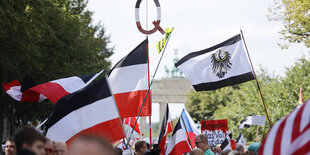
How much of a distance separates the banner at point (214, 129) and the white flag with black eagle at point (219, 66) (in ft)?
18.8

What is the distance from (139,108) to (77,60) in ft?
58.9

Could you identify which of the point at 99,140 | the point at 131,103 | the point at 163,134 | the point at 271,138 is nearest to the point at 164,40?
the point at 131,103

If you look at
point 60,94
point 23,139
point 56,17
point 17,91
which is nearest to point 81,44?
point 56,17

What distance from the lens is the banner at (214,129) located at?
54.3 ft

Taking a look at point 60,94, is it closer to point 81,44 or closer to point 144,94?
point 144,94

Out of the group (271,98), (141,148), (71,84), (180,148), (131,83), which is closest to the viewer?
(141,148)

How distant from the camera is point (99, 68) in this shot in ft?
97.5

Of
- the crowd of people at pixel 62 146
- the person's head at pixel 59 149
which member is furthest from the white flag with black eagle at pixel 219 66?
the person's head at pixel 59 149

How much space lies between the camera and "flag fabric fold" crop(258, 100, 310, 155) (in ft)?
12.1

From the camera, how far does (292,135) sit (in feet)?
12.4

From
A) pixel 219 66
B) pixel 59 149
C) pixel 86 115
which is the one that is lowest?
pixel 59 149

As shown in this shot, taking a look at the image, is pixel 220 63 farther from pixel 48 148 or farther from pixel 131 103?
pixel 48 148

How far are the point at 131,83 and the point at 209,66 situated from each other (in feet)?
6.58

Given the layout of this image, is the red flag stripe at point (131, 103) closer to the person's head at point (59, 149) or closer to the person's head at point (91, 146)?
the person's head at point (59, 149)
